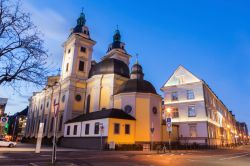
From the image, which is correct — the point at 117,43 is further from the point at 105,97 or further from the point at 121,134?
the point at 121,134

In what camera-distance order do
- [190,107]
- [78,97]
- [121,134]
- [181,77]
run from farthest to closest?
[78,97]
[181,77]
[190,107]
[121,134]

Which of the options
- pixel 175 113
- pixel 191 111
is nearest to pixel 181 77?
pixel 191 111

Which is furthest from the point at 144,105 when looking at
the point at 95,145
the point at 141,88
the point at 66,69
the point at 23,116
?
the point at 23,116

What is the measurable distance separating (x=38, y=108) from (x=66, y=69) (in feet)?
74.7

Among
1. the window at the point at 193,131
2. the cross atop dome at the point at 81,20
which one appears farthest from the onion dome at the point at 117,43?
the window at the point at 193,131

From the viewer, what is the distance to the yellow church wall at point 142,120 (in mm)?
33888

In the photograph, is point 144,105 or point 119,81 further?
point 119,81

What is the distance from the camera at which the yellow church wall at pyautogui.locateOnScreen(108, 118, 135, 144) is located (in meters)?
30.7

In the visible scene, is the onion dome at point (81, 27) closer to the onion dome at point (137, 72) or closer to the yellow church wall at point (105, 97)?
the yellow church wall at point (105, 97)

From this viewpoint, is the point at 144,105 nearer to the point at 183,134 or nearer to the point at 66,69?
the point at 183,134

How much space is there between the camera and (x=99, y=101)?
44.1m

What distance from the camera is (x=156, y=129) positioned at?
35750mm

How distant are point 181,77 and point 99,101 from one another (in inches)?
777

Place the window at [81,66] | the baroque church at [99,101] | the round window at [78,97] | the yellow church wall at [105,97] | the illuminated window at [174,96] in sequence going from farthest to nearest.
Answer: the window at [81,66], the round window at [78,97], the illuminated window at [174,96], the yellow church wall at [105,97], the baroque church at [99,101]
